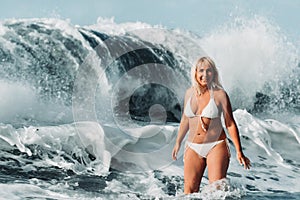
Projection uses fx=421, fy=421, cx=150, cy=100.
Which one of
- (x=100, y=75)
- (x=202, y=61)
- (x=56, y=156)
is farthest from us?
(x=100, y=75)

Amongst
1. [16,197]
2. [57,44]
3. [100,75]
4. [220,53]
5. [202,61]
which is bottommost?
[16,197]

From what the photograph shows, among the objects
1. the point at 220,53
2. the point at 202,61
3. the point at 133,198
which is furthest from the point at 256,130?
the point at 220,53

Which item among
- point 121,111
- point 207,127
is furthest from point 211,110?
point 121,111

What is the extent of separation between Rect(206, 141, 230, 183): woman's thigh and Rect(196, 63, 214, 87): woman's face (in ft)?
1.88

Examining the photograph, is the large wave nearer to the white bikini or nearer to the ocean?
the ocean

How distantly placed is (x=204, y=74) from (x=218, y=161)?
30.6 inches

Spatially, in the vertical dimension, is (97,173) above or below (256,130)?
below

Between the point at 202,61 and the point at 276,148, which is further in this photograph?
the point at 276,148

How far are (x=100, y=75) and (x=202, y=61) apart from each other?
7665 millimetres

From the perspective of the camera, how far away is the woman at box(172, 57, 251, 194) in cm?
367

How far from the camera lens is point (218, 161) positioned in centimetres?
Result: 372

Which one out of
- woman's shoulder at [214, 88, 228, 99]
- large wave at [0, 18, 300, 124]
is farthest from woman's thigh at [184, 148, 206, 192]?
large wave at [0, 18, 300, 124]

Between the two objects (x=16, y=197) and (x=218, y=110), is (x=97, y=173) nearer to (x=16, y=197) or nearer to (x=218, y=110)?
(x=16, y=197)

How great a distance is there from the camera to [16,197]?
421 centimetres
